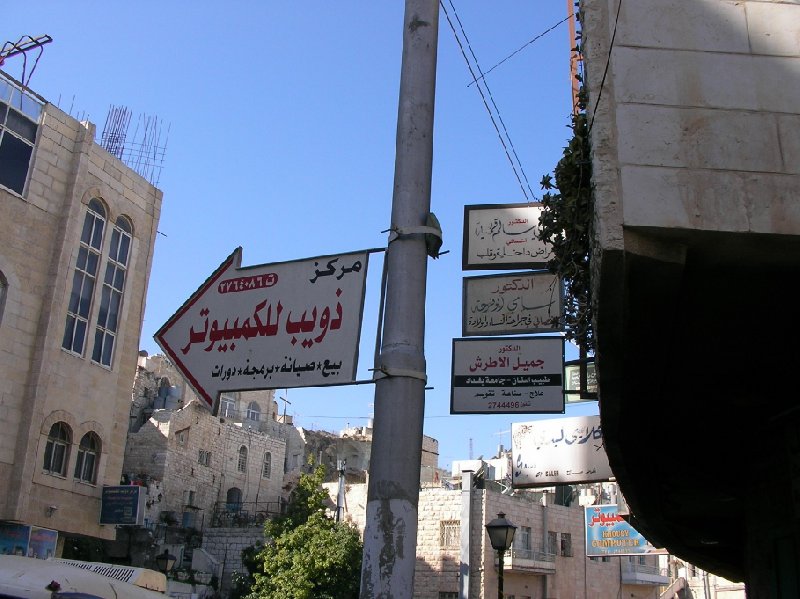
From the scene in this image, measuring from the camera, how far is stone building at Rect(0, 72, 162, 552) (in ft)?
64.6

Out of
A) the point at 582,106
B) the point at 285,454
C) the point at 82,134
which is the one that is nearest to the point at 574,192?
the point at 582,106

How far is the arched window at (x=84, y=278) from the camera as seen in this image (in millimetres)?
21438

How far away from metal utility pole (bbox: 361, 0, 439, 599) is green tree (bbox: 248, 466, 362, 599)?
29737mm

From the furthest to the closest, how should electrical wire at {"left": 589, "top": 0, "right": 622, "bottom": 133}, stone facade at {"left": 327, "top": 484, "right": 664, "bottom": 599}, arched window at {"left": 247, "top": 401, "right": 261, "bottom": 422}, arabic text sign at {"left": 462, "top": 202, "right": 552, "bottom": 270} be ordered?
1. arched window at {"left": 247, "top": 401, "right": 261, "bottom": 422}
2. stone facade at {"left": 327, "top": 484, "right": 664, "bottom": 599}
3. arabic text sign at {"left": 462, "top": 202, "right": 552, "bottom": 270}
4. electrical wire at {"left": 589, "top": 0, "right": 622, "bottom": 133}

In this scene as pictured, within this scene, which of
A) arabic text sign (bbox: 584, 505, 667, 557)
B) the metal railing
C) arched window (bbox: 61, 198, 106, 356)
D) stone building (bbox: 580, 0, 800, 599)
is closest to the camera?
stone building (bbox: 580, 0, 800, 599)

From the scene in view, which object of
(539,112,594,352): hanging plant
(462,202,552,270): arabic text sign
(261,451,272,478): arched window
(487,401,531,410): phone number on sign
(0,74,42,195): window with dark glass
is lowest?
(487,401,531,410): phone number on sign

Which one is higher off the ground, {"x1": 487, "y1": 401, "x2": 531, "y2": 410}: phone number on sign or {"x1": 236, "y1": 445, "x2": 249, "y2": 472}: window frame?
{"x1": 236, "y1": 445, "x2": 249, "y2": 472}: window frame

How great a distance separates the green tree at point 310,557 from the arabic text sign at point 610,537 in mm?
Answer: 11905

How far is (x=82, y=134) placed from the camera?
22234 mm

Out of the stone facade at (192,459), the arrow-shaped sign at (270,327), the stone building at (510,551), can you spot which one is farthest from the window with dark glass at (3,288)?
the stone facade at (192,459)

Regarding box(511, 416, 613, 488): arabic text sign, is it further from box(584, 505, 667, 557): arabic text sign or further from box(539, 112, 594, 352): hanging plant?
box(584, 505, 667, 557): arabic text sign

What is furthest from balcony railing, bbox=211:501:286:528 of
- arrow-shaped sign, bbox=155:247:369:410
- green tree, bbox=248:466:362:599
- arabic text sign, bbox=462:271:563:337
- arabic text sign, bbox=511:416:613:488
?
arrow-shaped sign, bbox=155:247:369:410

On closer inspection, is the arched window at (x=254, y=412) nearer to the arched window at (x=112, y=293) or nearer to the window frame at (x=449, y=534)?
the window frame at (x=449, y=534)

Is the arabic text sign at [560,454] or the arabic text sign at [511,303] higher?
the arabic text sign at [511,303]
